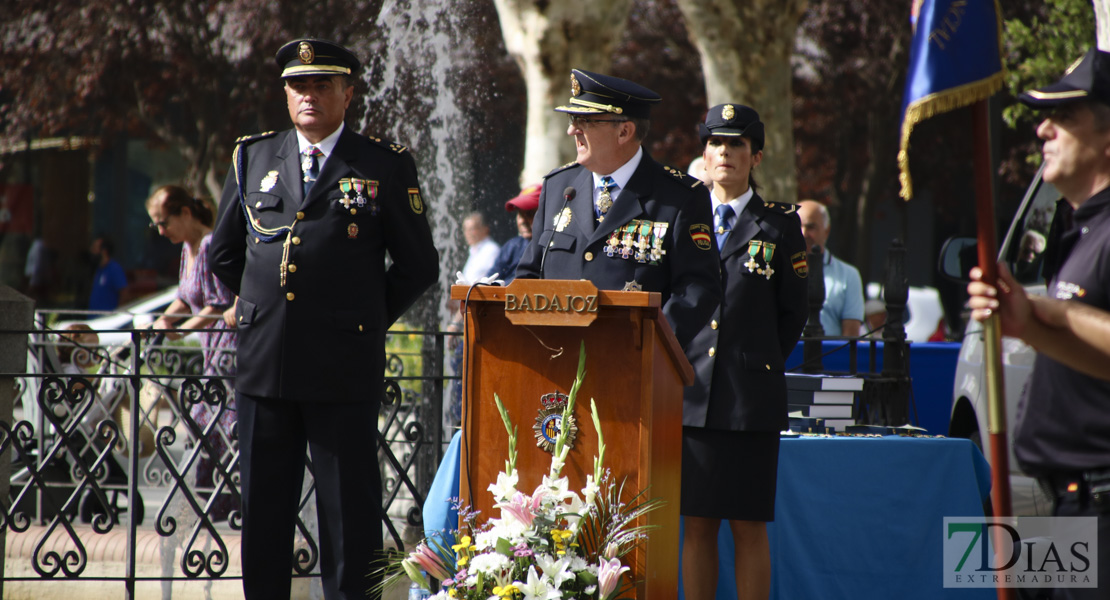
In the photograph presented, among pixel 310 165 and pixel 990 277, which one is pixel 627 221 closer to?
pixel 310 165

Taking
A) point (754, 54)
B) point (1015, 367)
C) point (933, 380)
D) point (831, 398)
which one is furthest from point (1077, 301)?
point (754, 54)

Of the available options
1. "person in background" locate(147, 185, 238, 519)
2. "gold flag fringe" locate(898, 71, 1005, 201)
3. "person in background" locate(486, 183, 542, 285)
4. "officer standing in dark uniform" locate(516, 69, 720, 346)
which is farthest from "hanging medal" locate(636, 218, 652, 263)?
"person in background" locate(147, 185, 238, 519)

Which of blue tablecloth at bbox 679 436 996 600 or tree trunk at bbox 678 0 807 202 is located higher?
tree trunk at bbox 678 0 807 202

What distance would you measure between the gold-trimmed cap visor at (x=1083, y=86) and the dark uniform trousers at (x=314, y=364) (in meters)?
2.29

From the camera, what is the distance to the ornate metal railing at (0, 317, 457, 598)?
5090 millimetres

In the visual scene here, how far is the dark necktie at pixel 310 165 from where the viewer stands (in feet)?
13.5

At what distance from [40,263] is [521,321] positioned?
942 inches

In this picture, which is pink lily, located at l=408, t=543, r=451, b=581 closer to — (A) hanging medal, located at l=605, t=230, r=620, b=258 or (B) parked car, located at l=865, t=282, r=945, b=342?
(A) hanging medal, located at l=605, t=230, r=620, b=258

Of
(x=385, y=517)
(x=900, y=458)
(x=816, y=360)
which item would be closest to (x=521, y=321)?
(x=385, y=517)

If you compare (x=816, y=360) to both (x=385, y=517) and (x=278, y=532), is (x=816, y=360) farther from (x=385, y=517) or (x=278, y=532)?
(x=278, y=532)

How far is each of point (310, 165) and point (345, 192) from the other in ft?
0.62

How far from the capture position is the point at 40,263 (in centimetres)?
2452

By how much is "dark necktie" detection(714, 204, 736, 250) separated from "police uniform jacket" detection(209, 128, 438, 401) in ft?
3.93

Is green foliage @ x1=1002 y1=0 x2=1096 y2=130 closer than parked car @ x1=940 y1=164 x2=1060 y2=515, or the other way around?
parked car @ x1=940 y1=164 x2=1060 y2=515
